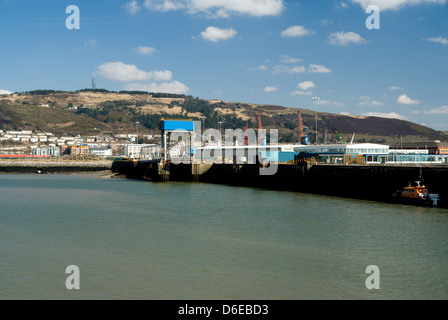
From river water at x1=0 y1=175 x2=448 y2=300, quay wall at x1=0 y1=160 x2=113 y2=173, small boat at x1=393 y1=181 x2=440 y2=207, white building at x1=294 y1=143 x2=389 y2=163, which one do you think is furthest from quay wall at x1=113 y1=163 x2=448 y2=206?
quay wall at x1=0 y1=160 x2=113 y2=173

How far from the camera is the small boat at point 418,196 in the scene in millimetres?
41094

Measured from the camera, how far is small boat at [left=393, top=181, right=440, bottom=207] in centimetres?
4109

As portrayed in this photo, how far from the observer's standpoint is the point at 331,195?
54781 millimetres

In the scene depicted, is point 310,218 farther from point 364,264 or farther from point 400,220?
point 364,264

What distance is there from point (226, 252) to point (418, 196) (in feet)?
84.2

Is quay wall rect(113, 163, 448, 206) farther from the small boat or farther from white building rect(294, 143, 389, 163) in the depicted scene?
white building rect(294, 143, 389, 163)

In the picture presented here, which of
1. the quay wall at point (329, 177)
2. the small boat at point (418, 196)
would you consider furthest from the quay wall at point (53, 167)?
the small boat at point (418, 196)

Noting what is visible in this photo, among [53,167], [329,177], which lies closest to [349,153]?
[329,177]

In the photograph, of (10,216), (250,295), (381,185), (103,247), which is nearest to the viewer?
(250,295)

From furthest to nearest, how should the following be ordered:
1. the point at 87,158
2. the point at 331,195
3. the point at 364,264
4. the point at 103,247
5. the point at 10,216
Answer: the point at 87,158, the point at 331,195, the point at 10,216, the point at 103,247, the point at 364,264

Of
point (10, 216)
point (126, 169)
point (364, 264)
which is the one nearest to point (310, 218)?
point (364, 264)

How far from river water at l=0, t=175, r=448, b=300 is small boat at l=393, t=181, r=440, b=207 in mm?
1249

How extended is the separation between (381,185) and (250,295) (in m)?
35.4

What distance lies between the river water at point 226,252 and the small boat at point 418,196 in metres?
1.25
